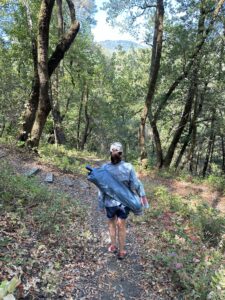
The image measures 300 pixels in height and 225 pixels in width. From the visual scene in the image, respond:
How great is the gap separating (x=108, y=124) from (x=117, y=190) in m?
24.2

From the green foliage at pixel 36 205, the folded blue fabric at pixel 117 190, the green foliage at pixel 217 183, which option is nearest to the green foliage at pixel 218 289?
the folded blue fabric at pixel 117 190

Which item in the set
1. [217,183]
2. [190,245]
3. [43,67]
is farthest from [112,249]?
[217,183]

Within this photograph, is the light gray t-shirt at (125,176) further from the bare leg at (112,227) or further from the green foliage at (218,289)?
the green foliage at (218,289)

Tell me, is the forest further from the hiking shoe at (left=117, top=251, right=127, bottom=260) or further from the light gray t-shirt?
the light gray t-shirt

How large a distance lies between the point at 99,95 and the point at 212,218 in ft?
65.6

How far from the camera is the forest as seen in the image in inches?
159

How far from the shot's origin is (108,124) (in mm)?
28312

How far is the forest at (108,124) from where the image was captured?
403cm

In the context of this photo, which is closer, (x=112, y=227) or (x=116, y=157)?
(x=116, y=157)

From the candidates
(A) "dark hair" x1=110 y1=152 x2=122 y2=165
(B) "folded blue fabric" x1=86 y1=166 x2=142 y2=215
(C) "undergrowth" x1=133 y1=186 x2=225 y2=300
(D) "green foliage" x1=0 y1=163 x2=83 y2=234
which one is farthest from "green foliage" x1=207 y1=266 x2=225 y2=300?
(D) "green foliage" x1=0 y1=163 x2=83 y2=234

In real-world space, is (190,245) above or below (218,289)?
below

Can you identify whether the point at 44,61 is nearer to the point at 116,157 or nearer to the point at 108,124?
the point at 116,157

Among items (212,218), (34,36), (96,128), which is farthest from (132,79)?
(212,218)

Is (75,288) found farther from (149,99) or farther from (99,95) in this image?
(99,95)
